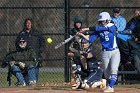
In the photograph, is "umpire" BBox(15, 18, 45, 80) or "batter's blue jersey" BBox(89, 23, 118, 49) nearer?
"batter's blue jersey" BBox(89, 23, 118, 49)

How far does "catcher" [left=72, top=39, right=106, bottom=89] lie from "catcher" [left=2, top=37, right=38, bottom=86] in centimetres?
180

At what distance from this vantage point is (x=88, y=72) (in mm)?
15086

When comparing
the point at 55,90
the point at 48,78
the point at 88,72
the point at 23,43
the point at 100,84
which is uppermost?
the point at 23,43

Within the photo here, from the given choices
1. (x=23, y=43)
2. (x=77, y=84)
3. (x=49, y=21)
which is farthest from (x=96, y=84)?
(x=49, y=21)

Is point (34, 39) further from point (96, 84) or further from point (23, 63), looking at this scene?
point (96, 84)

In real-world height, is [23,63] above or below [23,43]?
below

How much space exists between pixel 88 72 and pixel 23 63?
2289 millimetres

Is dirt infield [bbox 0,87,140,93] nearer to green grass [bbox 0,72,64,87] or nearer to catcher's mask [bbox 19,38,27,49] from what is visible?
catcher's mask [bbox 19,38,27,49]

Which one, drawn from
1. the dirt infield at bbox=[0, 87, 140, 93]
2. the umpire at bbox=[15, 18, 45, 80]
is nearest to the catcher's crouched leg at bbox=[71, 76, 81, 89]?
the dirt infield at bbox=[0, 87, 140, 93]

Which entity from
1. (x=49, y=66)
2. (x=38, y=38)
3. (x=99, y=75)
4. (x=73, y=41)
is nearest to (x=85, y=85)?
(x=99, y=75)

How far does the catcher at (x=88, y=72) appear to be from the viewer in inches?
578

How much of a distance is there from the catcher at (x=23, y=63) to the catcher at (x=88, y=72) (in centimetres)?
180

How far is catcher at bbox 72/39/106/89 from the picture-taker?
14.7 m

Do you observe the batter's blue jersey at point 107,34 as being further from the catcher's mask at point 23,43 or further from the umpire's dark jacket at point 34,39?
the catcher's mask at point 23,43
